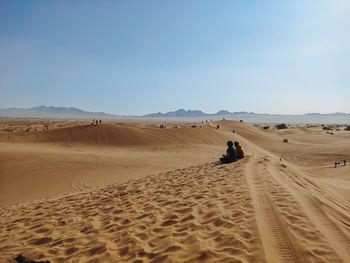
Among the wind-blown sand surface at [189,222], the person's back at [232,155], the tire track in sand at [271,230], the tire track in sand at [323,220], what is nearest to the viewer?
the tire track in sand at [271,230]

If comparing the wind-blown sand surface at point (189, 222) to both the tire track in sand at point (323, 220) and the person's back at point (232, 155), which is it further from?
the person's back at point (232, 155)

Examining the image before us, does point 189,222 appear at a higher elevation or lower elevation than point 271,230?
lower

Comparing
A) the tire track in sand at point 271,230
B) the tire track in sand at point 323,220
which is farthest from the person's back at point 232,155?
the tire track in sand at point 271,230

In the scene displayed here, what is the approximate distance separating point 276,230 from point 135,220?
271cm

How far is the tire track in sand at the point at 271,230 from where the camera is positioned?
3.04 metres

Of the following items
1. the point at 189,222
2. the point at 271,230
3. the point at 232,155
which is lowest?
the point at 189,222

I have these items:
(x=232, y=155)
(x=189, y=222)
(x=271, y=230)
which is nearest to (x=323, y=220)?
(x=271, y=230)

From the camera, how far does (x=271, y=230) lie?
363 centimetres

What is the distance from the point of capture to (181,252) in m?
3.35

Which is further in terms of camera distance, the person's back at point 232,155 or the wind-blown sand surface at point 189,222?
the person's back at point 232,155

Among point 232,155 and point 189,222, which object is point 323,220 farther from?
point 232,155

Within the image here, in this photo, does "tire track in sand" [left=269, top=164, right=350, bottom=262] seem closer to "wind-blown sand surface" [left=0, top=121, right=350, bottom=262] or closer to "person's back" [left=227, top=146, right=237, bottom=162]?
"wind-blown sand surface" [left=0, top=121, right=350, bottom=262]

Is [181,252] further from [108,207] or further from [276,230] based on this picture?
[108,207]

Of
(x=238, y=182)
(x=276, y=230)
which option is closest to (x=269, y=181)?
(x=238, y=182)
